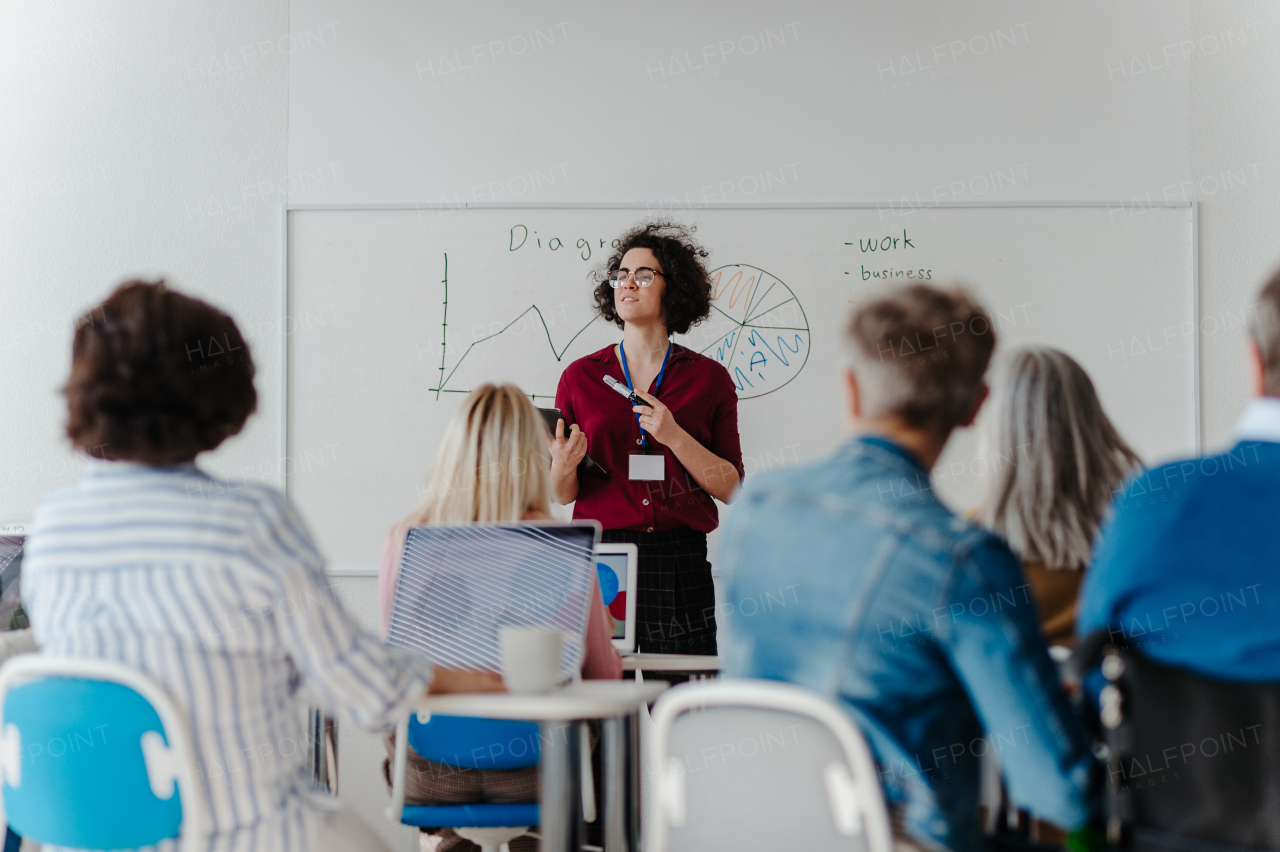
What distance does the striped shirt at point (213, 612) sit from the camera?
3.79ft

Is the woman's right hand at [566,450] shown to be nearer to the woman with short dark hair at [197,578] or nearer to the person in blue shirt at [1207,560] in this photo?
the woman with short dark hair at [197,578]

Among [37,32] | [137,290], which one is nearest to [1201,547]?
[137,290]

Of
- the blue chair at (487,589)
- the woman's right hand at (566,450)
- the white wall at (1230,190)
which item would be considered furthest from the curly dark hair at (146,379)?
the white wall at (1230,190)

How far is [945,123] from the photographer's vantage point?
3291 mm

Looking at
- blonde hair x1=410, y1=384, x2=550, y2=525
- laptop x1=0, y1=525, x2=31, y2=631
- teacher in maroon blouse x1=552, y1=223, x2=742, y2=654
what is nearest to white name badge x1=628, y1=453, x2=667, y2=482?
teacher in maroon blouse x1=552, y1=223, x2=742, y2=654

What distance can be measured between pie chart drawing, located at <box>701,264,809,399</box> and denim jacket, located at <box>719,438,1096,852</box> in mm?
2126

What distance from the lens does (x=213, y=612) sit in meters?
1.16

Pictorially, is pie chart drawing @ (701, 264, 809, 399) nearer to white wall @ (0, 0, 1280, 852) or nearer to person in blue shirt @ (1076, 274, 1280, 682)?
white wall @ (0, 0, 1280, 852)

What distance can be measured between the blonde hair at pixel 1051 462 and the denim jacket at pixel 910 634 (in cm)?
49

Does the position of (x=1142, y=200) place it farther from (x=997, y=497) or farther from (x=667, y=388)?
(x=997, y=497)

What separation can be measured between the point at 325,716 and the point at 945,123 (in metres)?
2.63

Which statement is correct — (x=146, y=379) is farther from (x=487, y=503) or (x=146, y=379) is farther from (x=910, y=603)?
(x=910, y=603)

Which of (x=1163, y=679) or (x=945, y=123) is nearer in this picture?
(x=1163, y=679)

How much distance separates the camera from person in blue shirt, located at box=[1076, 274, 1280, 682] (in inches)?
42.0
